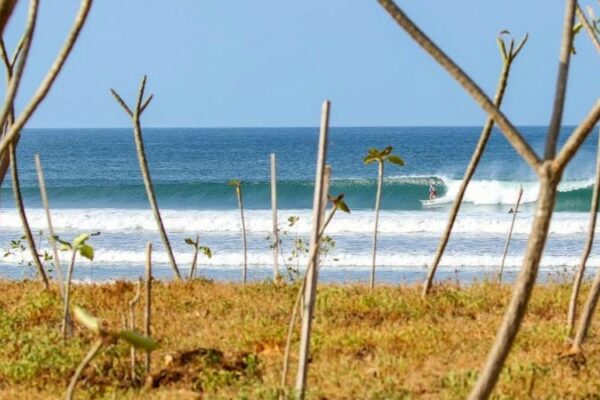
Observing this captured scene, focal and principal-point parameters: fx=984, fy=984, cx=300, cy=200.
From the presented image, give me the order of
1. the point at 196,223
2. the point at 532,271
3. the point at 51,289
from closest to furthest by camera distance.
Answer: the point at 532,271 → the point at 51,289 → the point at 196,223

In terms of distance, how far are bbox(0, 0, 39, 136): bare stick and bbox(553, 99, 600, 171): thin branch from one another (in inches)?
61.5

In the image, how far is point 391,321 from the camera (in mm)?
7676

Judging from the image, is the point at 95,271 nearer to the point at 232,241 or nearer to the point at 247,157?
the point at 232,241

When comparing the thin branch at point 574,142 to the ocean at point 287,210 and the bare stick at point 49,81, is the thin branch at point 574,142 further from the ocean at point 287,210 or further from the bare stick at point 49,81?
the ocean at point 287,210

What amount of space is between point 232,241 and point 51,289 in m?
13.1

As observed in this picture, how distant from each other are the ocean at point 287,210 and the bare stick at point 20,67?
27.6 ft

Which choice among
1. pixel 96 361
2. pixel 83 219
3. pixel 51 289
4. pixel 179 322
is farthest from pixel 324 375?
pixel 83 219

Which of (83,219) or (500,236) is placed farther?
(83,219)

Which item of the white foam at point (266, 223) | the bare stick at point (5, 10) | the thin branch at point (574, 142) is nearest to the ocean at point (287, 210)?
the white foam at point (266, 223)

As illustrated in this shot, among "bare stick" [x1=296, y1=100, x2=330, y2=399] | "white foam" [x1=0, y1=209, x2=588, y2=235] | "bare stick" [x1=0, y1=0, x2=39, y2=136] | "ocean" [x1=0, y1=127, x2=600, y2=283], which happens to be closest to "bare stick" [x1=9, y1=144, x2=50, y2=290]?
"ocean" [x1=0, y1=127, x2=600, y2=283]

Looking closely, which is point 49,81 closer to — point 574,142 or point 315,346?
point 574,142

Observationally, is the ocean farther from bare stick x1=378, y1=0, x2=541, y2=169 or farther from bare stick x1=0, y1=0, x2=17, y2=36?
bare stick x1=0, y1=0, x2=17, y2=36

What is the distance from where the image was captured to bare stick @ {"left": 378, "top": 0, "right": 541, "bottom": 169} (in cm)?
302

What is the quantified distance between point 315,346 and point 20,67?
4488mm
